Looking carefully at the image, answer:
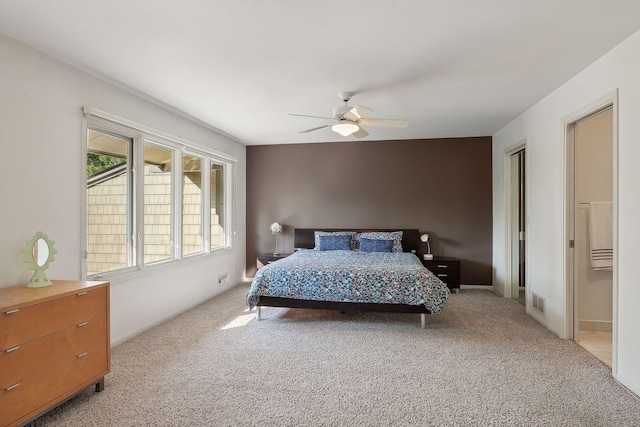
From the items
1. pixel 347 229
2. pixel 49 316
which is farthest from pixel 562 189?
pixel 49 316

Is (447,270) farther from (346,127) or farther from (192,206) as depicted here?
(192,206)

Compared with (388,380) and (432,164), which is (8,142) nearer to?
(388,380)

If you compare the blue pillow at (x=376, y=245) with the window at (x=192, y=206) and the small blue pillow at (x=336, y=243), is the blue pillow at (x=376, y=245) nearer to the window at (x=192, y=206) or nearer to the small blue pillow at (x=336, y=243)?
the small blue pillow at (x=336, y=243)

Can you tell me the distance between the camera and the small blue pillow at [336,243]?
5148 mm

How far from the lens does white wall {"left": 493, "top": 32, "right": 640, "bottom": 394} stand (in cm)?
224

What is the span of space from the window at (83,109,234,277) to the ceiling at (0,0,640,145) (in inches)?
21.2

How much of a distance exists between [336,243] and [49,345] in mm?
3754

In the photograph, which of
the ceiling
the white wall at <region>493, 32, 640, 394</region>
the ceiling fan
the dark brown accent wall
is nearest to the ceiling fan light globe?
the ceiling fan

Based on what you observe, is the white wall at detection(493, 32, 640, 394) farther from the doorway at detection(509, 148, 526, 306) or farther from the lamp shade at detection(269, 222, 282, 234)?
the lamp shade at detection(269, 222, 282, 234)

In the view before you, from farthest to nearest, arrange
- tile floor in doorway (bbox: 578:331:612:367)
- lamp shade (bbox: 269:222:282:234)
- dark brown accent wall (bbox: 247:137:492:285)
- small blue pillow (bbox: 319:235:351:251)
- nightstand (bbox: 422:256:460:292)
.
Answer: lamp shade (bbox: 269:222:282:234)
dark brown accent wall (bbox: 247:137:492:285)
small blue pillow (bbox: 319:235:351:251)
nightstand (bbox: 422:256:460:292)
tile floor in doorway (bbox: 578:331:612:367)

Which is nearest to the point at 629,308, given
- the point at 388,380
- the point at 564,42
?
the point at 388,380

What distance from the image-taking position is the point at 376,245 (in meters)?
Answer: 5.02

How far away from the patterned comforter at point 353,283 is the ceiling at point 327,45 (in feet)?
6.09

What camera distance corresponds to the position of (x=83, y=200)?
279 centimetres
